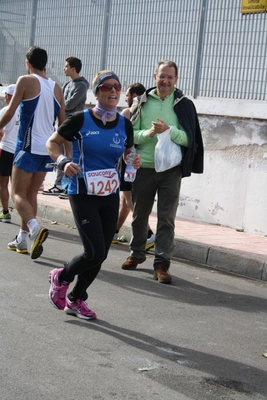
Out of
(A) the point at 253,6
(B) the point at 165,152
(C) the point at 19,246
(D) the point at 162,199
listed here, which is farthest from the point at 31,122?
(A) the point at 253,6

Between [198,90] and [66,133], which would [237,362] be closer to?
[66,133]

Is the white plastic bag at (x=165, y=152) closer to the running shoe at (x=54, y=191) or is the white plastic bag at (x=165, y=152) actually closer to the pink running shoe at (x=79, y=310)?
the pink running shoe at (x=79, y=310)

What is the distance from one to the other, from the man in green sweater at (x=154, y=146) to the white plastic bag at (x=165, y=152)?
0.17ft

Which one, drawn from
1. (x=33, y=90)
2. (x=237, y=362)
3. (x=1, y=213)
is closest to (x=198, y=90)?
(x=1, y=213)

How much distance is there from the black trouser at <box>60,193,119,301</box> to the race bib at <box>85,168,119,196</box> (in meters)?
0.07

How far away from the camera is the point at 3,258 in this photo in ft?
26.1

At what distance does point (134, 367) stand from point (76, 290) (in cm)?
124

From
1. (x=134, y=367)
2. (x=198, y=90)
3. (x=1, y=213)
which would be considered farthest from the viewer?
(x=198, y=90)

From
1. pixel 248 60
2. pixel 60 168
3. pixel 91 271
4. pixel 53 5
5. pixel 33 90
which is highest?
pixel 53 5

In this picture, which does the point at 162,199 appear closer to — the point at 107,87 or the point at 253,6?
the point at 107,87

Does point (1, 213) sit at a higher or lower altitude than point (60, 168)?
lower

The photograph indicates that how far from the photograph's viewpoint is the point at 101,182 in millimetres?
5707

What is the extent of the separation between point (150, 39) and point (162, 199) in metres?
5.73

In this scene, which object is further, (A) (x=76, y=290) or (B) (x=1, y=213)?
(B) (x=1, y=213)
